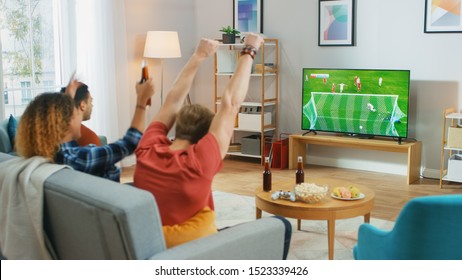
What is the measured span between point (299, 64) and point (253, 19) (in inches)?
30.4

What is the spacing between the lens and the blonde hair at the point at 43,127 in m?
2.29

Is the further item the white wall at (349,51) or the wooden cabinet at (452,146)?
the white wall at (349,51)

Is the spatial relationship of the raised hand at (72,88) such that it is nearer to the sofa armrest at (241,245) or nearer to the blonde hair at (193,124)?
the blonde hair at (193,124)

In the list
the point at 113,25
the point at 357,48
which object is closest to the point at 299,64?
the point at 357,48

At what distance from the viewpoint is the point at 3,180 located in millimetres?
2322

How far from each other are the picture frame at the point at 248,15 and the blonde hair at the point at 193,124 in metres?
4.67

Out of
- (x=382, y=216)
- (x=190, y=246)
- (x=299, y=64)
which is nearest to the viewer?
(x=190, y=246)

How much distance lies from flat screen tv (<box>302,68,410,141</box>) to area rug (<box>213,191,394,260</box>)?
61.9 inches

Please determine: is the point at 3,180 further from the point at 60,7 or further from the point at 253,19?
the point at 253,19

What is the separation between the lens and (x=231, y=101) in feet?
7.42

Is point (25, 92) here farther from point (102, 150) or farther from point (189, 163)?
point (189, 163)

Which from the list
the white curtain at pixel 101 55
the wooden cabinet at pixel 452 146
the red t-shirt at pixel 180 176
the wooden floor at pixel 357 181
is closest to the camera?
the red t-shirt at pixel 180 176

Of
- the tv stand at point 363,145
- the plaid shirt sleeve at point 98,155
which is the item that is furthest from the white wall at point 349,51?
the plaid shirt sleeve at point 98,155

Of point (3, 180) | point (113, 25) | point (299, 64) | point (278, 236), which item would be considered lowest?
point (278, 236)
